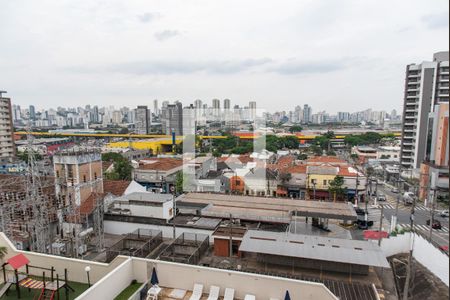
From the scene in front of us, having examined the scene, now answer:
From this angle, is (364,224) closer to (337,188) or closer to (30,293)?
(337,188)

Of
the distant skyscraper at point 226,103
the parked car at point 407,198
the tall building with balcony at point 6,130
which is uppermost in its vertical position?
the distant skyscraper at point 226,103

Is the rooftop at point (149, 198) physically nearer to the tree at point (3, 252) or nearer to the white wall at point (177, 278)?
the tree at point (3, 252)

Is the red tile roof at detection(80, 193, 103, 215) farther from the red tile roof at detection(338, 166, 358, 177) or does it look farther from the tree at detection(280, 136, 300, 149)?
the tree at detection(280, 136, 300, 149)

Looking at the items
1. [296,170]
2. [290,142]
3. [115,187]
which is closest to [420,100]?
[296,170]

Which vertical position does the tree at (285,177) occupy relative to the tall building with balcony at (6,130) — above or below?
below

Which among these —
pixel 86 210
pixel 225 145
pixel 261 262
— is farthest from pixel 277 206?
pixel 225 145

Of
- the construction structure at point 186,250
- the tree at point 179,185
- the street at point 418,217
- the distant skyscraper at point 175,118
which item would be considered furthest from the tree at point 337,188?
the distant skyscraper at point 175,118

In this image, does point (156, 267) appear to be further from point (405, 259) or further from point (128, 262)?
point (405, 259)
